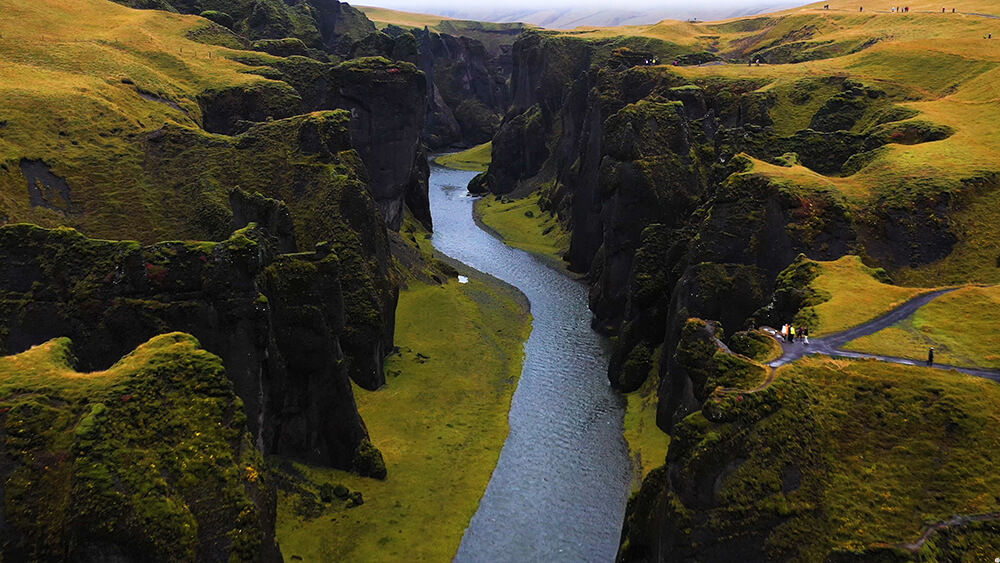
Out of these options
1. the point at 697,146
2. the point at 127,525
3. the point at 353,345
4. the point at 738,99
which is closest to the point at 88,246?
the point at 127,525

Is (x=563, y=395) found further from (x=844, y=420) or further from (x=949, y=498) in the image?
(x=949, y=498)

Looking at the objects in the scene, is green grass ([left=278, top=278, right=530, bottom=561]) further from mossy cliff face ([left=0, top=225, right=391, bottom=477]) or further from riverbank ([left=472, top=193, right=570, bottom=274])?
riverbank ([left=472, top=193, right=570, bottom=274])

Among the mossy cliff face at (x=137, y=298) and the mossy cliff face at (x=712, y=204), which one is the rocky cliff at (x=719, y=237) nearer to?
the mossy cliff face at (x=712, y=204)

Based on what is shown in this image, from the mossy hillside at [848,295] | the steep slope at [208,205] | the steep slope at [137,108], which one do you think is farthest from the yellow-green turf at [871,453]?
the steep slope at [137,108]

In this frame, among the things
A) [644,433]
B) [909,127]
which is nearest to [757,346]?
[644,433]

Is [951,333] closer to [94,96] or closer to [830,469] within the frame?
[830,469]
